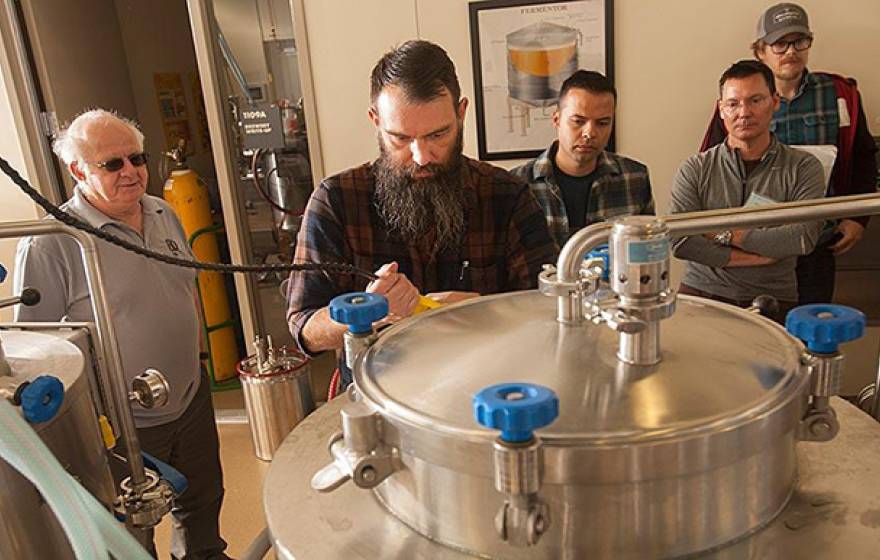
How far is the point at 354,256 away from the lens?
1.47 meters

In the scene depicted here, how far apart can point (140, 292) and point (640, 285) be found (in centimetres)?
155

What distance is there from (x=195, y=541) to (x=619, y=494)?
183cm

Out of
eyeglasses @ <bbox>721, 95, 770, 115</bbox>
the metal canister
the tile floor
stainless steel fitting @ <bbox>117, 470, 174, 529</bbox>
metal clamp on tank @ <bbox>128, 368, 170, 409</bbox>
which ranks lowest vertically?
the tile floor

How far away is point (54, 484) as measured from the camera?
649 mm

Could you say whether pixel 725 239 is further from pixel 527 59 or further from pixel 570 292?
pixel 570 292

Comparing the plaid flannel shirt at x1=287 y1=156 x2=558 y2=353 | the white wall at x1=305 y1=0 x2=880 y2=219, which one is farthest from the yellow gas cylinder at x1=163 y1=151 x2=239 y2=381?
the plaid flannel shirt at x1=287 y1=156 x2=558 y2=353

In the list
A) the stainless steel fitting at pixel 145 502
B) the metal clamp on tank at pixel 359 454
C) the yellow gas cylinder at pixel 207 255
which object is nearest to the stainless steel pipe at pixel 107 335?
the stainless steel fitting at pixel 145 502

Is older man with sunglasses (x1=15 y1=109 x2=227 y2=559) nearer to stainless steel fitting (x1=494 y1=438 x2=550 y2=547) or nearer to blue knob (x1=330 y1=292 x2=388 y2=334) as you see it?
blue knob (x1=330 y1=292 x2=388 y2=334)

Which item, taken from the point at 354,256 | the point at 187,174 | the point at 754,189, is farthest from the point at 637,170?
the point at 187,174

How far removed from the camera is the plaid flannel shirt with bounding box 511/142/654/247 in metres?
2.03

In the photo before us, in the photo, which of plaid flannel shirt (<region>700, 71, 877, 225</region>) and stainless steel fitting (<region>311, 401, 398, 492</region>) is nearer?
stainless steel fitting (<region>311, 401, 398, 492</region>)

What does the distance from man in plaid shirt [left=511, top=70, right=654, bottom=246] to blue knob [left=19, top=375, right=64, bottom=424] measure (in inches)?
58.9

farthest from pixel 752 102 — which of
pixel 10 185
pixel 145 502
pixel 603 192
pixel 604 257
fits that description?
pixel 10 185

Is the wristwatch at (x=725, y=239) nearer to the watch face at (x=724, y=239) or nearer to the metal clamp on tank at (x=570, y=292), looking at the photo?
the watch face at (x=724, y=239)
